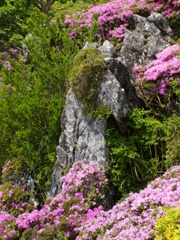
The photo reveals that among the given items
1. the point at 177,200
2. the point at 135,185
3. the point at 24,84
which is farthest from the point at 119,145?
the point at 24,84

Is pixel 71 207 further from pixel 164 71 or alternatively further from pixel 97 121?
pixel 164 71

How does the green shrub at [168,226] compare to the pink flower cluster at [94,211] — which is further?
the pink flower cluster at [94,211]

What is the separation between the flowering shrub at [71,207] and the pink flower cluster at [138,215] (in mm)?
437

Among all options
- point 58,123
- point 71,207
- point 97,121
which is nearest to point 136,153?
point 97,121

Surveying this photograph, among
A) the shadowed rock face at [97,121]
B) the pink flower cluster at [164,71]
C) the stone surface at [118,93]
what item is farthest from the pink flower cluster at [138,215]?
the pink flower cluster at [164,71]

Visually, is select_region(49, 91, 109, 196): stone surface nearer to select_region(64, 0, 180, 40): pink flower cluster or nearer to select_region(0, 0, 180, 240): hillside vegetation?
select_region(0, 0, 180, 240): hillside vegetation

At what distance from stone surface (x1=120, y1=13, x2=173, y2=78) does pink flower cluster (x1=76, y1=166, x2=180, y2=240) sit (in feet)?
15.1

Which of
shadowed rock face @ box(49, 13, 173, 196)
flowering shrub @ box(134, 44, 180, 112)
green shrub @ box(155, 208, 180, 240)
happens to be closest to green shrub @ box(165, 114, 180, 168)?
flowering shrub @ box(134, 44, 180, 112)

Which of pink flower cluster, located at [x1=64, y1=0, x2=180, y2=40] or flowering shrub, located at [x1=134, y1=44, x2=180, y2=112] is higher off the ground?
pink flower cluster, located at [x1=64, y1=0, x2=180, y2=40]

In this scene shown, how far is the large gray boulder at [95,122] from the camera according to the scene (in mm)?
5758

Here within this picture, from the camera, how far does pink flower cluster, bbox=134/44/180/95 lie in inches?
260

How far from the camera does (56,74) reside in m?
7.40

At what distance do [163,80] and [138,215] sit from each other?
3.93m

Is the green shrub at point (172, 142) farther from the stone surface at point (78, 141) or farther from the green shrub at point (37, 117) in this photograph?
the green shrub at point (37, 117)
